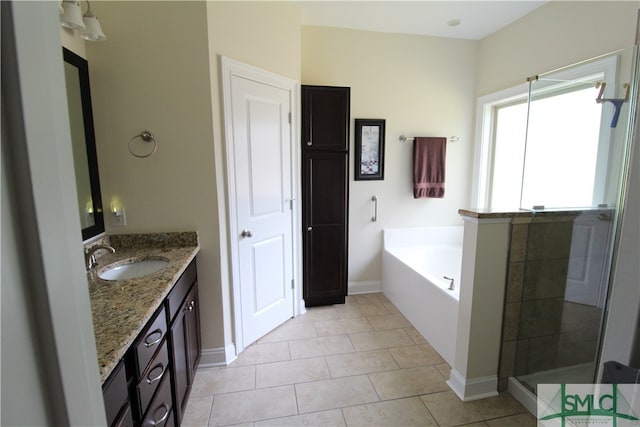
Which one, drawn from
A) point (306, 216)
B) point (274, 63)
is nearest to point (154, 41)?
point (274, 63)

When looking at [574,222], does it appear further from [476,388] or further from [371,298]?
[371,298]

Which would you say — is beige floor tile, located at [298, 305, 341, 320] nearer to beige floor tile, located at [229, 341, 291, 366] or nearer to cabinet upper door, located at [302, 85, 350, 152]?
beige floor tile, located at [229, 341, 291, 366]

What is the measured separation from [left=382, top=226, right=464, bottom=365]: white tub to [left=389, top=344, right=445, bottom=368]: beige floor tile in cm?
6

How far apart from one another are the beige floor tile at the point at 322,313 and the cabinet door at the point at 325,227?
0.19ft

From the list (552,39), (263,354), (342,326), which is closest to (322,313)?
(342,326)

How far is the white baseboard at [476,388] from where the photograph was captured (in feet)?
6.15

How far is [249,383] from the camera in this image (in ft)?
6.62

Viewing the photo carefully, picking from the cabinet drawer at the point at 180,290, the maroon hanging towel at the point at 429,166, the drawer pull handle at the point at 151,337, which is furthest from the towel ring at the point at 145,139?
the maroon hanging towel at the point at 429,166

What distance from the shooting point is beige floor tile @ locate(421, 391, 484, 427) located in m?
1.72

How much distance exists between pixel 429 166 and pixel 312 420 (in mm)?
2675

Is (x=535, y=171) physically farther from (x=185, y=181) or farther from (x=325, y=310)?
(x=185, y=181)

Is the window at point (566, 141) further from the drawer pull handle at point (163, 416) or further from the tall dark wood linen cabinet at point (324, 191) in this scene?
the drawer pull handle at point (163, 416)

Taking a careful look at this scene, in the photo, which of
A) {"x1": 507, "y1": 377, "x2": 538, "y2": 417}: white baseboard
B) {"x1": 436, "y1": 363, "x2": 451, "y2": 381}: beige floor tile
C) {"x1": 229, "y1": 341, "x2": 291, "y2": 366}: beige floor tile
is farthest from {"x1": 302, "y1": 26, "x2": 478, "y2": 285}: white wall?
{"x1": 507, "y1": 377, "x2": 538, "y2": 417}: white baseboard

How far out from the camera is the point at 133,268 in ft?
5.90
